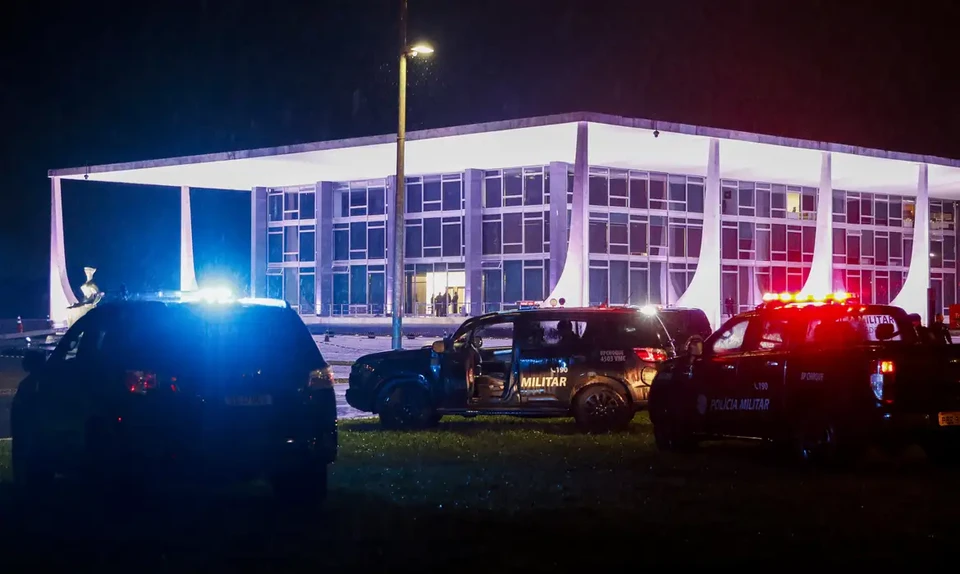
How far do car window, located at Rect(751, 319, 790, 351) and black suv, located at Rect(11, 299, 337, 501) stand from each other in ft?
17.5

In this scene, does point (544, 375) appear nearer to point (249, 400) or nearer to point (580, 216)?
point (249, 400)

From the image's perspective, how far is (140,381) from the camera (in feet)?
30.3

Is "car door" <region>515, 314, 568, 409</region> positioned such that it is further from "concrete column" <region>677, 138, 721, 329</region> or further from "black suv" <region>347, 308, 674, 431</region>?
"concrete column" <region>677, 138, 721, 329</region>

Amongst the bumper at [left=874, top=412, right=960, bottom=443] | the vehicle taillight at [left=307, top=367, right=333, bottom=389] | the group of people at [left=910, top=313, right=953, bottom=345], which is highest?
the group of people at [left=910, top=313, right=953, bottom=345]

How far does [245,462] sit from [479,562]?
2.44 metres

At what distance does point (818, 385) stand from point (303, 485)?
17.2ft

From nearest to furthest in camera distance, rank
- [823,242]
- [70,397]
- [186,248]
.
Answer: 1. [70,397]
2. [823,242]
3. [186,248]

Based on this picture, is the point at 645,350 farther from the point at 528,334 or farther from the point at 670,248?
the point at 670,248

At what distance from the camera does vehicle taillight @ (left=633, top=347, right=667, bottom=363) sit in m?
16.5

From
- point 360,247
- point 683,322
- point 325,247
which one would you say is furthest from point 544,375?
point 325,247

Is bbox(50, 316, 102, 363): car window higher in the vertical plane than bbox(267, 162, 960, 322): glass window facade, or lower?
lower

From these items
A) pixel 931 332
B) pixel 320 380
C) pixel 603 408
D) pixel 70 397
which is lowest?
pixel 603 408

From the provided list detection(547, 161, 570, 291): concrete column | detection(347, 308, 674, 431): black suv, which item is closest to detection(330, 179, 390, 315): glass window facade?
detection(547, 161, 570, 291): concrete column

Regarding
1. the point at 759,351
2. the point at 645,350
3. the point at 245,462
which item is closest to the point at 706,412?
the point at 759,351
